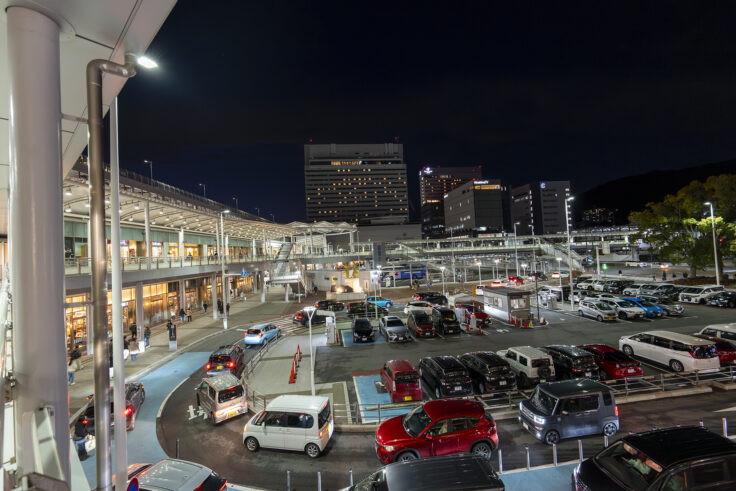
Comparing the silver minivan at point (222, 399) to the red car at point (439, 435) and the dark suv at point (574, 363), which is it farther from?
the dark suv at point (574, 363)

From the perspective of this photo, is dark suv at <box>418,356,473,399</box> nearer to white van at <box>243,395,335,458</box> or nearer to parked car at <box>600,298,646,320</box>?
white van at <box>243,395,335,458</box>

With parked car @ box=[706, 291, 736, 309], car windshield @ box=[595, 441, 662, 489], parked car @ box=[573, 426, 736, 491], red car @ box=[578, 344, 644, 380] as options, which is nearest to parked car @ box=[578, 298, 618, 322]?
parked car @ box=[706, 291, 736, 309]

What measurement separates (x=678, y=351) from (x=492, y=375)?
766 cm

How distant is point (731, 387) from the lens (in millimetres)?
11688

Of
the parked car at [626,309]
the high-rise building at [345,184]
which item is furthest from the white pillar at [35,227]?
the high-rise building at [345,184]

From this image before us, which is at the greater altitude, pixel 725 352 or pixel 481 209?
pixel 481 209

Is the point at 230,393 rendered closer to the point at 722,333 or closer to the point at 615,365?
the point at 615,365

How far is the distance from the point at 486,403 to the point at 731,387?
8.32m

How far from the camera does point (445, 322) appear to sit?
2172cm

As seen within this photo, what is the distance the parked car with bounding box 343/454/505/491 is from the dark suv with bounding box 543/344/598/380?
838cm

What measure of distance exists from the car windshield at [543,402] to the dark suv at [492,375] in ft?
6.53

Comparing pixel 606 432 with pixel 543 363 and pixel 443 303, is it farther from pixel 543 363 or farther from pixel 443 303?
pixel 443 303

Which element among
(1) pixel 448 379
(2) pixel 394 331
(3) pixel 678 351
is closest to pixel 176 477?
(1) pixel 448 379

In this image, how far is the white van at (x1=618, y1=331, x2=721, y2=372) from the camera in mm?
12625
